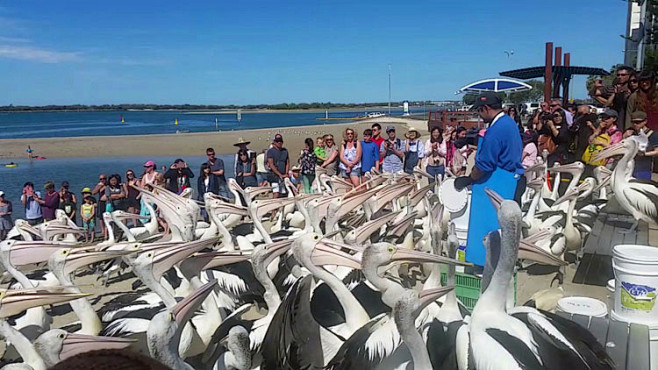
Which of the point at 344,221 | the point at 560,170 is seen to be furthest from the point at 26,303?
the point at 560,170

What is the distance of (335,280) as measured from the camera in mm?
3434

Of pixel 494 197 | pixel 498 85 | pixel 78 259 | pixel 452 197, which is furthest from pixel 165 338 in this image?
pixel 498 85

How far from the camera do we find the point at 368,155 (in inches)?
307

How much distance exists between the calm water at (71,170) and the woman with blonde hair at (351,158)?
611cm

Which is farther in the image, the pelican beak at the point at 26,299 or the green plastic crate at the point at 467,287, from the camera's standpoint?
the green plastic crate at the point at 467,287

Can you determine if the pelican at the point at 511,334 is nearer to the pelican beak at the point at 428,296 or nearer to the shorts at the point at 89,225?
the pelican beak at the point at 428,296

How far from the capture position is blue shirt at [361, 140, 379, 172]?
25.5ft

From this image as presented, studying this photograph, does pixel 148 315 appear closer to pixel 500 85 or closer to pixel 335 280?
pixel 335 280

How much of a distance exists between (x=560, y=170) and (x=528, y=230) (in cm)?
118

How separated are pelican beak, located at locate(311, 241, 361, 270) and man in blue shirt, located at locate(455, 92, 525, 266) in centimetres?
94

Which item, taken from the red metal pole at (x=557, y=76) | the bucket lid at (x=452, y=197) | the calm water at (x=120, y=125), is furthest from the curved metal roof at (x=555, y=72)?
the calm water at (x=120, y=125)

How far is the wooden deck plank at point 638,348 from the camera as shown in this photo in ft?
8.02

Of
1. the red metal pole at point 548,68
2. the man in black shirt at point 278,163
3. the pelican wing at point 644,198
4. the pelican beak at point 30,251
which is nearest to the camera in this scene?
the pelican beak at point 30,251

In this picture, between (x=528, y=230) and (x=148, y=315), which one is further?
(x=528, y=230)
